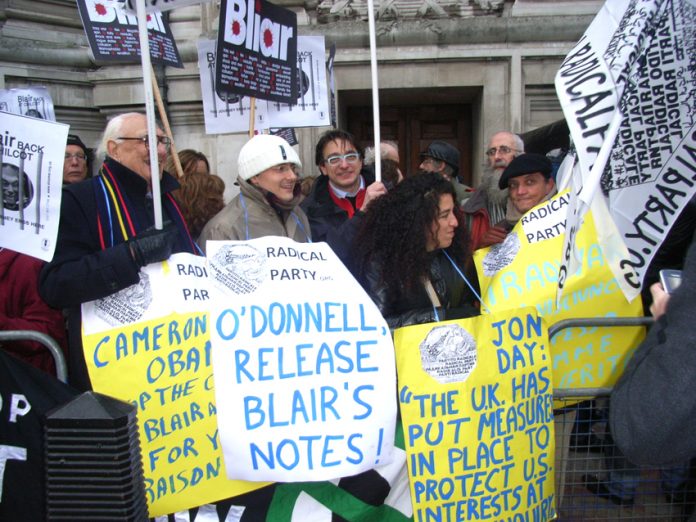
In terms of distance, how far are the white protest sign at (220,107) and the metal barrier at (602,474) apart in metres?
3.00

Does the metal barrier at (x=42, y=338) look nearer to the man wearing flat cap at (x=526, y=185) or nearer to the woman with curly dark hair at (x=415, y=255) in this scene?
the woman with curly dark hair at (x=415, y=255)

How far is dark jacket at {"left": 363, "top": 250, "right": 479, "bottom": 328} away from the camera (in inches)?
103

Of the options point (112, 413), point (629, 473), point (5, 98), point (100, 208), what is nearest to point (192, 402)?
point (112, 413)

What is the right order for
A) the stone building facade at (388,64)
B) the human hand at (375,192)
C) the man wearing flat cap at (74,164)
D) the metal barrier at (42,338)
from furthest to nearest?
the stone building facade at (388,64)
the man wearing flat cap at (74,164)
the human hand at (375,192)
the metal barrier at (42,338)

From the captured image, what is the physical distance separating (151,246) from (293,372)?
0.71 metres

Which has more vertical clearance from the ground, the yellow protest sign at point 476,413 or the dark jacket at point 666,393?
the dark jacket at point 666,393

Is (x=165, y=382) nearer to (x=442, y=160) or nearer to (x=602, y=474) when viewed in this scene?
(x=602, y=474)

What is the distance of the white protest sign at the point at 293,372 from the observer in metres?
2.27

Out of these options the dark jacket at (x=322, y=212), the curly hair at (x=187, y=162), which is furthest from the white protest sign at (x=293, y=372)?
the curly hair at (x=187, y=162)

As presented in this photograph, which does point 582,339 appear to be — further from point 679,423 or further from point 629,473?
point 679,423

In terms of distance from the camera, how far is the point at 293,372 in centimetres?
229

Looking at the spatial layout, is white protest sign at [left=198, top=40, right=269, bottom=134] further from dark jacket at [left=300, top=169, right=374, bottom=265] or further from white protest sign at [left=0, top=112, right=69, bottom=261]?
white protest sign at [left=0, top=112, right=69, bottom=261]

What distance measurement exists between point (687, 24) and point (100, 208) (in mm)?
2389

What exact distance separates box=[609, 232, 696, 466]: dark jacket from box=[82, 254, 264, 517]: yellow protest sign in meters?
1.48
